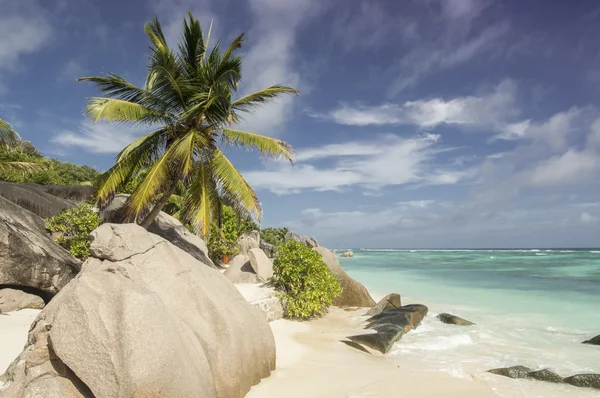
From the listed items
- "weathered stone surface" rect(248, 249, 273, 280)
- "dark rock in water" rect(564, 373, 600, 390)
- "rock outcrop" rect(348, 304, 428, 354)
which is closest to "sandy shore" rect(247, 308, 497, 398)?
"rock outcrop" rect(348, 304, 428, 354)

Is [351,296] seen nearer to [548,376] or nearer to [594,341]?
[594,341]

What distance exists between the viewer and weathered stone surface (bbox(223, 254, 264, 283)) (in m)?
14.7

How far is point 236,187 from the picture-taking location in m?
11.4

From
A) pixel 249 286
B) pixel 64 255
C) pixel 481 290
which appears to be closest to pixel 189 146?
pixel 64 255


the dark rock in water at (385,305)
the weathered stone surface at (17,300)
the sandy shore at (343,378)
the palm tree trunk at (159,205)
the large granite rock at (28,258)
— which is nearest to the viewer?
the sandy shore at (343,378)

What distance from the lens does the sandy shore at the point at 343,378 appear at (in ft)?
18.5

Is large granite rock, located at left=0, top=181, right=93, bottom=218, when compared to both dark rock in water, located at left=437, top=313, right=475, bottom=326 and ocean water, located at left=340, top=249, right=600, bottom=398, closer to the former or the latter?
ocean water, located at left=340, top=249, right=600, bottom=398

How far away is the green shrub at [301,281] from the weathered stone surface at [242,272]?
254 centimetres

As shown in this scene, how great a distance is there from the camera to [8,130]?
1428 centimetres

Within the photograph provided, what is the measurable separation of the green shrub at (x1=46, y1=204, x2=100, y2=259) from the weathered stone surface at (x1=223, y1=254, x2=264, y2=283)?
5.48 meters

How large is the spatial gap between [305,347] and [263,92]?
28.2ft

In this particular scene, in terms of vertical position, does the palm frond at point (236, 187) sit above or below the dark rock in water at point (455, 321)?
above

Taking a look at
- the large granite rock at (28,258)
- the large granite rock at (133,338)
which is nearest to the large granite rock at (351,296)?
the large granite rock at (133,338)

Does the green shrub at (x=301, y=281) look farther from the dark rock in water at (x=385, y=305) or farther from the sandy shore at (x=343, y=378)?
the sandy shore at (x=343, y=378)
